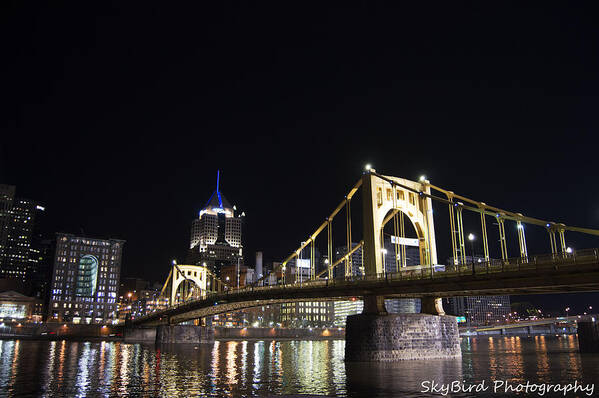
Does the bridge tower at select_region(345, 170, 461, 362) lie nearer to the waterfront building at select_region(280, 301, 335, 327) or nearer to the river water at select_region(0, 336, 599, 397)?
the river water at select_region(0, 336, 599, 397)

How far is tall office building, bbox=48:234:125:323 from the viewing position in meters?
153

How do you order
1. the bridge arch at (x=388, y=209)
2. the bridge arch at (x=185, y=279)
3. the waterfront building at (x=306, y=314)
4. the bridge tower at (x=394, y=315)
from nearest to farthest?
the bridge tower at (x=394, y=315) < the bridge arch at (x=388, y=209) < the bridge arch at (x=185, y=279) < the waterfront building at (x=306, y=314)

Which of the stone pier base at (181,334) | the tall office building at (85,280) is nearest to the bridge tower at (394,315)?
the stone pier base at (181,334)

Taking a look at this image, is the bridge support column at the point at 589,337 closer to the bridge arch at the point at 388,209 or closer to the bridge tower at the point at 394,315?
the bridge tower at the point at 394,315

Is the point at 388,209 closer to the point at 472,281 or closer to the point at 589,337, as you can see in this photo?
the point at 472,281

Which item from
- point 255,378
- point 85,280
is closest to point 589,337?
point 255,378

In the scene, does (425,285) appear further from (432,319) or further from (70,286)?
(70,286)

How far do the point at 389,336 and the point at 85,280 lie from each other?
14479 cm

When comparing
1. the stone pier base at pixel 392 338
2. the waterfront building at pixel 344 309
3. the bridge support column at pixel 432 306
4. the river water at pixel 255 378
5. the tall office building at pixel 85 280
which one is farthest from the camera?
the waterfront building at pixel 344 309

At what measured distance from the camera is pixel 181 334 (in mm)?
75938

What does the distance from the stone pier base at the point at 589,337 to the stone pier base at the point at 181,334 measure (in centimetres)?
5201

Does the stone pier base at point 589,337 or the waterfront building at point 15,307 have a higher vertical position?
the waterfront building at point 15,307

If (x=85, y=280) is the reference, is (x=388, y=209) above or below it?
below

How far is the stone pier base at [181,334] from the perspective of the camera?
245ft
